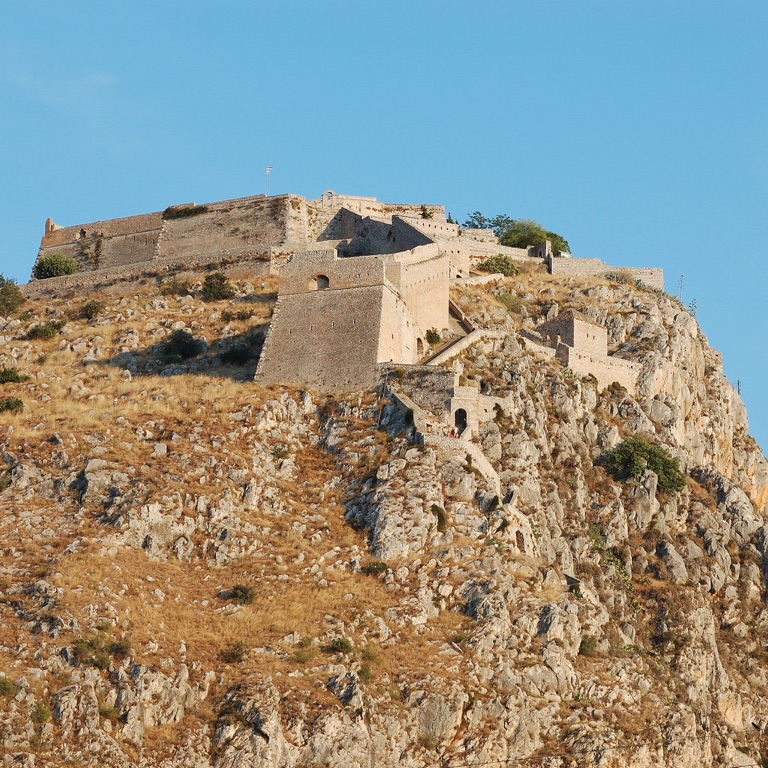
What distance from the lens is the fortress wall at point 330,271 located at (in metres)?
69.4

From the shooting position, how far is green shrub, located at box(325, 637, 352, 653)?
51219 millimetres

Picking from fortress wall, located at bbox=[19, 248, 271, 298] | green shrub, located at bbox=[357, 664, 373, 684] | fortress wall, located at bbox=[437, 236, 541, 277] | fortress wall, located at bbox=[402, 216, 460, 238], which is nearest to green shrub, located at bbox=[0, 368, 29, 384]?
fortress wall, located at bbox=[19, 248, 271, 298]

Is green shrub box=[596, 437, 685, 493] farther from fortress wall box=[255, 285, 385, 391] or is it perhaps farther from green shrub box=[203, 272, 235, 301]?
green shrub box=[203, 272, 235, 301]

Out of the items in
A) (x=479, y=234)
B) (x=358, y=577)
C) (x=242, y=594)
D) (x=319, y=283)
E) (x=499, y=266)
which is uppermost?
(x=479, y=234)

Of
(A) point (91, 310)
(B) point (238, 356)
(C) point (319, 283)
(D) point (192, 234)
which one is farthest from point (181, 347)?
(D) point (192, 234)

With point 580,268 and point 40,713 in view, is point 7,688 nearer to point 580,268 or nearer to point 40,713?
point 40,713

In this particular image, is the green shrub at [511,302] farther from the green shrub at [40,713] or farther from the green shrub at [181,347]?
the green shrub at [40,713]

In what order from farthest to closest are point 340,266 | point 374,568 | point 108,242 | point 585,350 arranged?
point 108,242 → point 585,350 → point 340,266 → point 374,568

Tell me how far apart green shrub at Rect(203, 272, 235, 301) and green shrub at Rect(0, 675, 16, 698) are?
37.7 meters

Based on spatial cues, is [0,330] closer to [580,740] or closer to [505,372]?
[505,372]

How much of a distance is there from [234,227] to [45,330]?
56.5 ft

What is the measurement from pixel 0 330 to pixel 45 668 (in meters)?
36.3

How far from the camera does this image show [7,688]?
46156 millimetres

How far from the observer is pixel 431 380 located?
63812 millimetres
